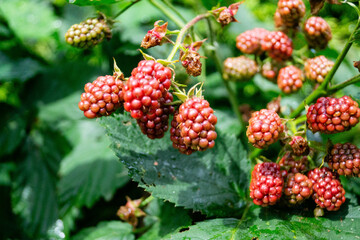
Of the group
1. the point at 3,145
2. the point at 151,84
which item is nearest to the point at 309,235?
the point at 151,84

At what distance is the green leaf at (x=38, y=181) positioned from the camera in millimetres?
2170

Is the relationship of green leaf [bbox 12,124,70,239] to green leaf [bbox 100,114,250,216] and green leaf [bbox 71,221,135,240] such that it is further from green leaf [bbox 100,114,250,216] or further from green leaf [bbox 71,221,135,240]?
green leaf [bbox 100,114,250,216]

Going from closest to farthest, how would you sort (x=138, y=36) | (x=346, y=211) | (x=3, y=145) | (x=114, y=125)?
(x=346, y=211)
(x=114, y=125)
(x=138, y=36)
(x=3, y=145)

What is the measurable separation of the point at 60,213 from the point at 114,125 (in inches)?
37.5

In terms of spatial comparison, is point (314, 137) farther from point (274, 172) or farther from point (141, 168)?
point (141, 168)

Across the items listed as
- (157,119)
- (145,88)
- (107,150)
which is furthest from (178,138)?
(107,150)

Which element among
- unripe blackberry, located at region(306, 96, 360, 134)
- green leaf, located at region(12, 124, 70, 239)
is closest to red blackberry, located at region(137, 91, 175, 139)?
unripe blackberry, located at region(306, 96, 360, 134)

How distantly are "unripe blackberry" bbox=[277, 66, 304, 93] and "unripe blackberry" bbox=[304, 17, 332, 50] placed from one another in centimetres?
15

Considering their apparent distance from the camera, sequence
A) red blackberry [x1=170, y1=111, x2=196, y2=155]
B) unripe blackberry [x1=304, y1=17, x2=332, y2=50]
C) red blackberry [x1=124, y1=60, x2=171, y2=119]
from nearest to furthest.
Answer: red blackberry [x1=124, y1=60, x2=171, y2=119]
red blackberry [x1=170, y1=111, x2=196, y2=155]
unripe blackberry [x1=304, y1=17, x2=332, y2=50]

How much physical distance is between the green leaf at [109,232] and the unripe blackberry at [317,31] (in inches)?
49.3

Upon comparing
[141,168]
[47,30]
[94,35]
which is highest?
[94,35]

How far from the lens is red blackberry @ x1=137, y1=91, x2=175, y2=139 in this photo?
3.54ft

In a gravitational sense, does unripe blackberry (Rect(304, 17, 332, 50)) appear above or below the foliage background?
above

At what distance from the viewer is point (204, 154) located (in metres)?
1.52
